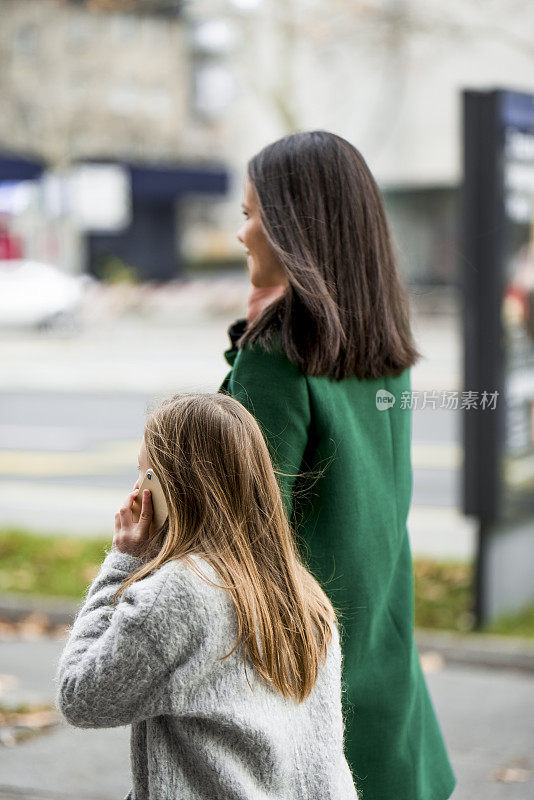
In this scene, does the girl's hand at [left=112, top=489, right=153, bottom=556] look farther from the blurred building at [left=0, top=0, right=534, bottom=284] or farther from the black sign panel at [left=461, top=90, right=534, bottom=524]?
the blurred building at [left=0, top=0, right=534, bottom=284]

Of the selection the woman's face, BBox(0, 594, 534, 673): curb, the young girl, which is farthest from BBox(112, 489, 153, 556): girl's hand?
BBox(0, 594, 534, 673): curb

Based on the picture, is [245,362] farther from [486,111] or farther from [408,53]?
[408,53]

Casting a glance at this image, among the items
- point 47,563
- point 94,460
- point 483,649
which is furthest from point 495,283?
point 94,460

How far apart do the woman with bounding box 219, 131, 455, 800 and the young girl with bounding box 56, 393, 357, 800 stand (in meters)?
0.19

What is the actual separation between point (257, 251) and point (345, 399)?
322 millimetres

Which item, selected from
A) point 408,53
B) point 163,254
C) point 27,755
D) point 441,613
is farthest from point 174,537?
point 163,254

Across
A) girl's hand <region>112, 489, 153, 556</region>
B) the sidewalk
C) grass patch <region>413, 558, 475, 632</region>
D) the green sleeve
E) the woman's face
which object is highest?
the woman's face

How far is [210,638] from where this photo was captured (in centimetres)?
168

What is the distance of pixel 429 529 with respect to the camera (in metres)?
7.89

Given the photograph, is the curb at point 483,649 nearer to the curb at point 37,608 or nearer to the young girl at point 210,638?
the curb at point 37,608

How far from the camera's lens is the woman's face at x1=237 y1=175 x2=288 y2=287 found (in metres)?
2.12

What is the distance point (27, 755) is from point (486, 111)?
3.34 meters

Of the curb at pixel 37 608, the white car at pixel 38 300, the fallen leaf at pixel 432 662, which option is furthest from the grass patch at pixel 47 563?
the white car at pixel 38 300

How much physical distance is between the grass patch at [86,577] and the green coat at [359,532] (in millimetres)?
3519
